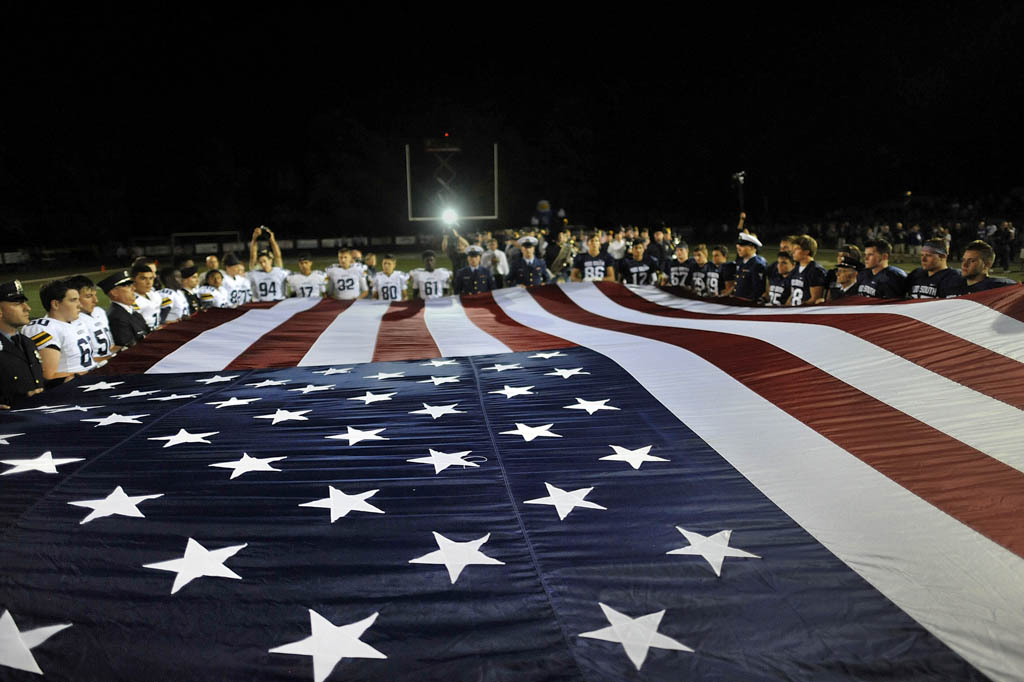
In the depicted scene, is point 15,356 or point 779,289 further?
point 779,289

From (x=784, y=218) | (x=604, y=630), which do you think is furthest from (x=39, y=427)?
(x=784, y=218)

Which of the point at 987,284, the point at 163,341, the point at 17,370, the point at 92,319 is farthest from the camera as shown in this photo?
the point at 163,341

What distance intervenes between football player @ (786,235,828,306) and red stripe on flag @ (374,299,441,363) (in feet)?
11.5

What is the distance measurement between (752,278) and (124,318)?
249 inches

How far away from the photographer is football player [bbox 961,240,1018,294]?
4.96 meters

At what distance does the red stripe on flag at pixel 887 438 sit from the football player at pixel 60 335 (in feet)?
14.9

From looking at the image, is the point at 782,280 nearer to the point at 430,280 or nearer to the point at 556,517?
the point at 556,517

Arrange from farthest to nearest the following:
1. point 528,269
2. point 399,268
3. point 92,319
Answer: point 399,268 → point 528,269 → point 92,319

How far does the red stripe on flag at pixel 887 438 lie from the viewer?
263cm

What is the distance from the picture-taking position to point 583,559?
2455 millimetres

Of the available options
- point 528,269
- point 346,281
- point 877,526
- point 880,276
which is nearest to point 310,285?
point 346,281

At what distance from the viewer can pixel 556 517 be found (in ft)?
9.06

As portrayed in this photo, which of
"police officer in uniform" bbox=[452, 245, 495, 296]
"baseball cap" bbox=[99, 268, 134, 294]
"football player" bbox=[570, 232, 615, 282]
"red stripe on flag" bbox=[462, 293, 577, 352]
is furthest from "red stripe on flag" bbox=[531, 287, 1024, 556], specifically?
"police officer in uniform" bbox=[452, 245, 495, 296]

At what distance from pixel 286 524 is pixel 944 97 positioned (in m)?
44.4
